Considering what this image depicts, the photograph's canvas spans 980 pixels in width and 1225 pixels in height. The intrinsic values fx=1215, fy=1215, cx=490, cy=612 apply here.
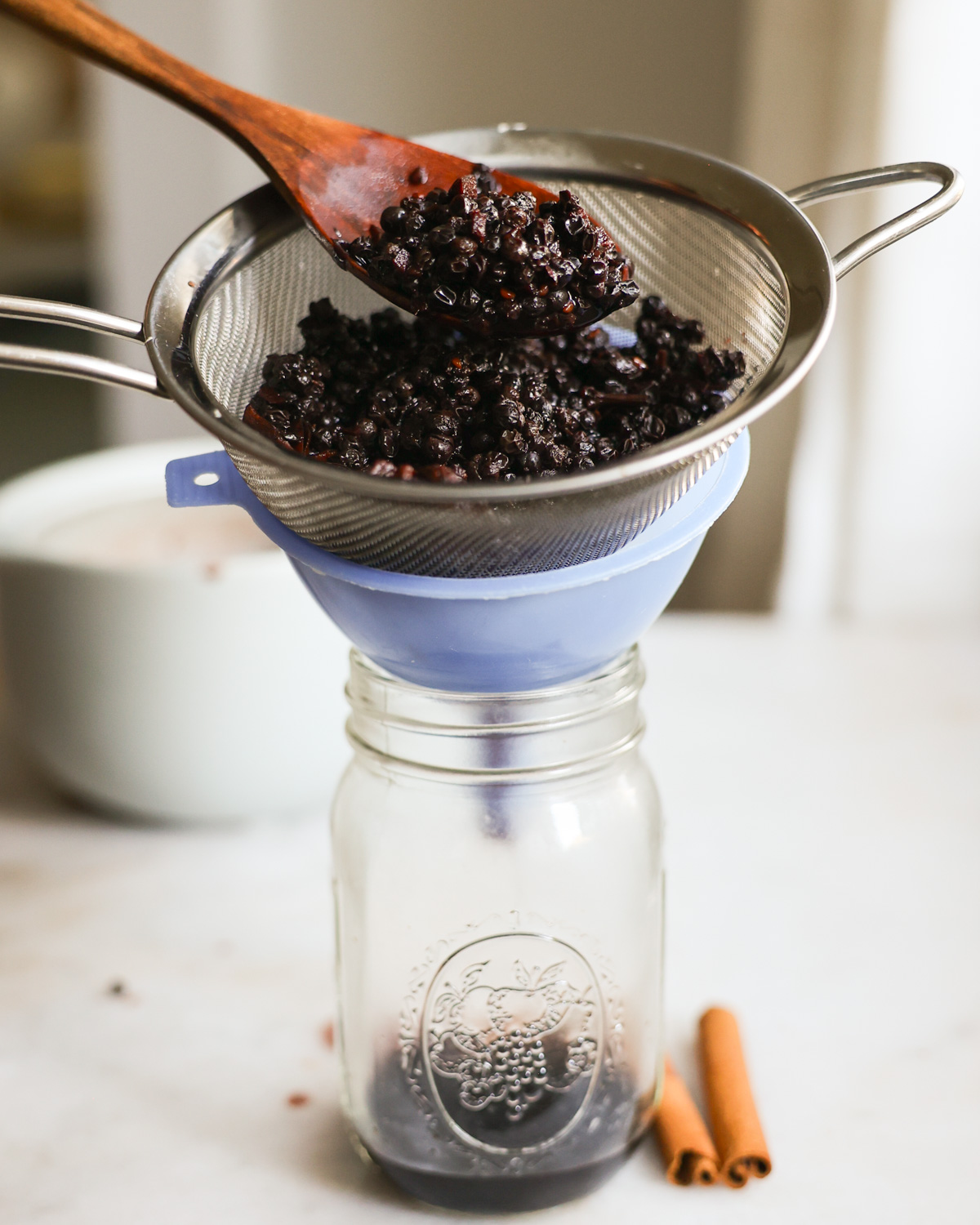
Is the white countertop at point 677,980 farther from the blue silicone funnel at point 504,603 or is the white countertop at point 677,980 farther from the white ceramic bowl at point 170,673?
the blue silicone funnel at point 504,603

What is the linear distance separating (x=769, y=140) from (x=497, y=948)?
4.13ft

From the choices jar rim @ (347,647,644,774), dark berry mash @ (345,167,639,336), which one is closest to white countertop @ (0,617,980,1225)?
jar rim @ (347,647,644,774)

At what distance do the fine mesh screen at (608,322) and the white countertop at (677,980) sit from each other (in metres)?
0.42

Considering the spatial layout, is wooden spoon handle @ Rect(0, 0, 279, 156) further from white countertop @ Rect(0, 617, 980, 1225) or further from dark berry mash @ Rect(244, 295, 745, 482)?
white countertop @ Rect(0, 617, 980, 1225)

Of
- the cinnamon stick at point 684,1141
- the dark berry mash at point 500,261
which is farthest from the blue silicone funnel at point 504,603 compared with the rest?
the cinnamon stick at point 684,1141

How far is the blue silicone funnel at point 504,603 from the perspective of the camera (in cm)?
60

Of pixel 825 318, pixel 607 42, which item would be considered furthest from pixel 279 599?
pixel 607 42

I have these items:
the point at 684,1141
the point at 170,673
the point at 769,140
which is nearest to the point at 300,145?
the point at 170,673

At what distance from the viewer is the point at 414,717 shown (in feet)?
2.36

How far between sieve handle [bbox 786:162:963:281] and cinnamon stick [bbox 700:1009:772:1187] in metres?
0.51

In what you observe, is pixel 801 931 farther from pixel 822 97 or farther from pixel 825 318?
pixel 822 97

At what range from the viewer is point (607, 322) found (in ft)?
2.68

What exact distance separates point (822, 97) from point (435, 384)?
119 centimetres

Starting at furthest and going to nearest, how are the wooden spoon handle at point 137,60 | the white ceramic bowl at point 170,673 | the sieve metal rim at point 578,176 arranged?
the white ceramic bowl at point 170,673 → the wooden spoon handle at point 137,60 → the sieve metal rim at point 578,176
